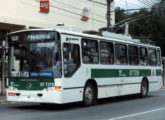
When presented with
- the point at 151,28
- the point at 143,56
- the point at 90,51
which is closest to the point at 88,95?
the point at 90,51

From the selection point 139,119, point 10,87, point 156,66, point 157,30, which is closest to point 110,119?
point 139,119

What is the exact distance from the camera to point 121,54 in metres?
17.0

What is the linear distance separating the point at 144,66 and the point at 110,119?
9.19 m

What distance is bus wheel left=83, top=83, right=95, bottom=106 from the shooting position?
14071 mm

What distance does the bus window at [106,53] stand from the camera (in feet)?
50.3

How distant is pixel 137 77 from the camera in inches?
731

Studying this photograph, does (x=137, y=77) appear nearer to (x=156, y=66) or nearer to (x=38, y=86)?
(x=156, y=66)

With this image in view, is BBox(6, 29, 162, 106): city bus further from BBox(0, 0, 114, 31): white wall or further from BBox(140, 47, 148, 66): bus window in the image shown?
BBox(0, 0, 114, 31): white wall

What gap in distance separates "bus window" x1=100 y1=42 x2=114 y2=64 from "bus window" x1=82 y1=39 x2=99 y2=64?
0.43 meters

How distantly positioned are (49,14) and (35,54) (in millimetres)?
14682

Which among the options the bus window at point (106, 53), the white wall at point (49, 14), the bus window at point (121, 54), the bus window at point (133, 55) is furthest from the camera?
the white wall at point (49, 14)

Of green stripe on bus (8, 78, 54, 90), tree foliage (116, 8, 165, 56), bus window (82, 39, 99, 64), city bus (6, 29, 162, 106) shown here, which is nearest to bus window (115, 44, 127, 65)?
city bus (6, 29, 162, 106)

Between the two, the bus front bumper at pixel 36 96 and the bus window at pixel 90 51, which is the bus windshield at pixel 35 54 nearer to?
the bus front bumper at pixel 36 96

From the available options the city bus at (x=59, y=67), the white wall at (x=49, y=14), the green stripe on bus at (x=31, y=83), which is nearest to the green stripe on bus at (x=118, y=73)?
the city bus at (x=59, y=67)
